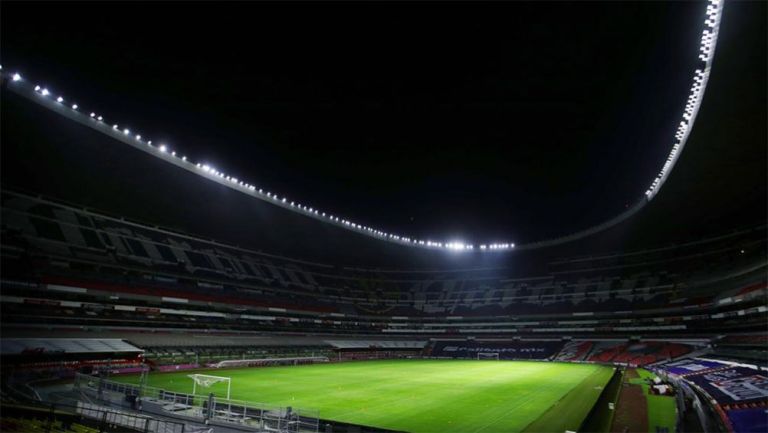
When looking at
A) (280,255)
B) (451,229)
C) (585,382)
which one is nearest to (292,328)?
(280,255)

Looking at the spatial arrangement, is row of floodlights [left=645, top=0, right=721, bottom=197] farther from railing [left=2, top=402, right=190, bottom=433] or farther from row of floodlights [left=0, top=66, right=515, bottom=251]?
row of floodlights [left=0, top=66, right=515, bottom=251]

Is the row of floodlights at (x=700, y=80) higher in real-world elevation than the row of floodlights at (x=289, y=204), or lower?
lower

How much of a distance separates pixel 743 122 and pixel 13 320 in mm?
47372

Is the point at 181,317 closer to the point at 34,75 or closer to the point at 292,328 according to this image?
the point at 292,328

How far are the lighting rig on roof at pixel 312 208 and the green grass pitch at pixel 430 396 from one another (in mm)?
15290

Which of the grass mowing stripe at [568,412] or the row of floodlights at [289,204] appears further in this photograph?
the row of floodlights at [289,204]

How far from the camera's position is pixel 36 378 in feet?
79.7

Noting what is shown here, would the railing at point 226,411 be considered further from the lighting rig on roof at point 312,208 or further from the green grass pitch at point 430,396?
the lighting rig on roof at point 312,208

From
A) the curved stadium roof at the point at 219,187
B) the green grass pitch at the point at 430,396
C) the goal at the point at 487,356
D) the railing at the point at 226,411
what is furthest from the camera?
the goal at the point at 487,356

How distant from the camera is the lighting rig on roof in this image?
55.3 ft

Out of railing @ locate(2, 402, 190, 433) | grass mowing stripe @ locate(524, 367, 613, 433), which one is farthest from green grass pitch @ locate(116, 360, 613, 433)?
railing @ locate(2, 402, 190, 433)

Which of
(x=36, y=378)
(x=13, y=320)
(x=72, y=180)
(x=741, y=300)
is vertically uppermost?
(x=72, y=180)

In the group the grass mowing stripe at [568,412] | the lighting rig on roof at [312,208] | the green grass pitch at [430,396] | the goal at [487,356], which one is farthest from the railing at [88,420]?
the goal at [487,356]

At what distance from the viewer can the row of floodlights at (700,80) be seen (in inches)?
624
